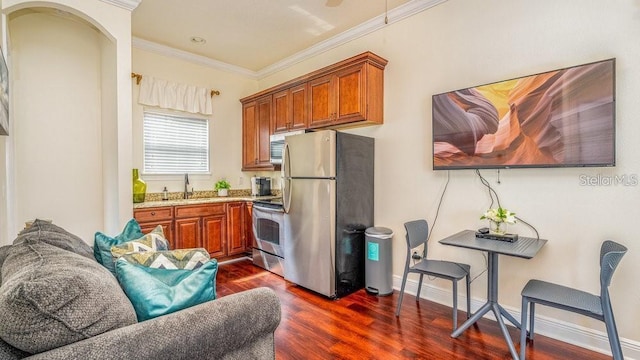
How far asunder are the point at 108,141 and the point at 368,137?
2.88 metres

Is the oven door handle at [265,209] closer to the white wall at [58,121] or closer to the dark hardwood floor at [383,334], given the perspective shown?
the dark hardwood floor at [383,334]

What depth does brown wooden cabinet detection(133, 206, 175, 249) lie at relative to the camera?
351 centimetres

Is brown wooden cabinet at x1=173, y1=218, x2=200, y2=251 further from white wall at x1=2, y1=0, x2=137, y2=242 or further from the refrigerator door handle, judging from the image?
the refrigerator door handle

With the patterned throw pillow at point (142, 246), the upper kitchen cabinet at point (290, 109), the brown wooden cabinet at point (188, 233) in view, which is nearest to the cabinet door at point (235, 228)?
the brown wooden cabinet at point (188, 233)

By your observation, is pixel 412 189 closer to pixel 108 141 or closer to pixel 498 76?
pixel 498 76

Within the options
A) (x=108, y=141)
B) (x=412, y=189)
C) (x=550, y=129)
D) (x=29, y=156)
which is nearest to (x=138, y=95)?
(x=108, y=141)

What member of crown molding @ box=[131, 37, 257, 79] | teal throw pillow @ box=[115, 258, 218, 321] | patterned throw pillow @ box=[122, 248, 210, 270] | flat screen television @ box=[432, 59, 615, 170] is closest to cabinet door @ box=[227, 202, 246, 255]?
crown molding @ box=[131, 37, 257, 79]

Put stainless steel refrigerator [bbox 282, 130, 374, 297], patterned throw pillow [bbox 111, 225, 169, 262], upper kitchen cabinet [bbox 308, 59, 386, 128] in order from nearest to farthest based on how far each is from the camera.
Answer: patterned throw pillow [bbox 111, 225, 169, 262] < stainless steel refrigerator [bbox 282, 130, 374, 297] < upper kitchen cabinet [bbox 308, 59, 386, 128]

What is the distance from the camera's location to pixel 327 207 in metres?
3.13

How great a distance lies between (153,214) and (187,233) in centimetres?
49

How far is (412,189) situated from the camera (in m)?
3.25

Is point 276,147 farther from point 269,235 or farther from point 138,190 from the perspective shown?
point 138,190
